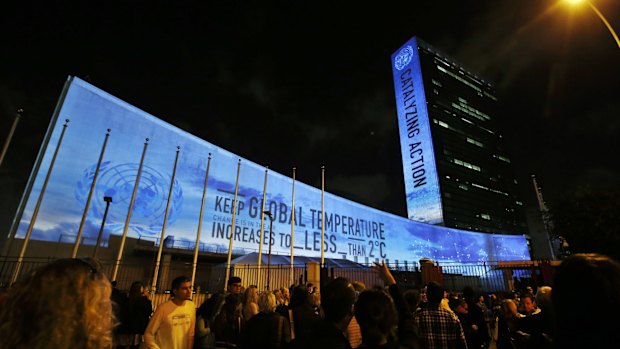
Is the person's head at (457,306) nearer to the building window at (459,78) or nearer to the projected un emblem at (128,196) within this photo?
the projected un emblem at (128,196)

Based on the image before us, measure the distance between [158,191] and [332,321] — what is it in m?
27.8

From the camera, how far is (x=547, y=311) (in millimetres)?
4254

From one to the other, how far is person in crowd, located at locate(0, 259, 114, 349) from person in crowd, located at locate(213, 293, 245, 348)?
4.27 metres

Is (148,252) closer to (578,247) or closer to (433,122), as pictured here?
(578,247)

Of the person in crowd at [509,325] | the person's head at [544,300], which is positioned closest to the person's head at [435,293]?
the person's head at [544,300]

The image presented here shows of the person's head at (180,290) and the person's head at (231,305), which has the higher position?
the person's head at (180,290)

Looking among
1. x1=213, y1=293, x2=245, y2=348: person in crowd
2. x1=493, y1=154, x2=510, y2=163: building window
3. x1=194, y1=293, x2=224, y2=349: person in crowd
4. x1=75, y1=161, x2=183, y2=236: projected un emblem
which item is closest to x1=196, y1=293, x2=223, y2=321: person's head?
x1=194, y1=293, x2=224, y2=349: person in crowd

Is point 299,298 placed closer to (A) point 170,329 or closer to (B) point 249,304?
(B) point 249,304

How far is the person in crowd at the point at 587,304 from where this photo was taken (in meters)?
1.53

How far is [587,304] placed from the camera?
5.28 ft

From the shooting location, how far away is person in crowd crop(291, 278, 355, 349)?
2.37m

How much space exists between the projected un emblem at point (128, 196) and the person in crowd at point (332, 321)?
26388 mm

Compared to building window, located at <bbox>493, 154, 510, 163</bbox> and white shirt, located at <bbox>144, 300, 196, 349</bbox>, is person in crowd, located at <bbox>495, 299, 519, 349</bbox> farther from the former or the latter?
building window, located at <bbox>493, 154, 510, 163</bbox>

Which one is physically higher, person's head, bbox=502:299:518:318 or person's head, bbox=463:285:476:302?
person's head, bbox=463:285:476:302
